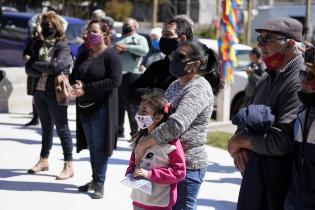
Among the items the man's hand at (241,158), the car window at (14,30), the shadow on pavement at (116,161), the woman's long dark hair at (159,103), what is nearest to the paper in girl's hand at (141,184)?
the woman's long dark hair at (159,103)

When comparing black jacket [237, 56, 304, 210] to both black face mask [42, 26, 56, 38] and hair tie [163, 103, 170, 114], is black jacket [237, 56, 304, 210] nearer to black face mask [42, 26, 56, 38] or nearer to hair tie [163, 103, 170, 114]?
hair tie [163, 103, 170, 114]

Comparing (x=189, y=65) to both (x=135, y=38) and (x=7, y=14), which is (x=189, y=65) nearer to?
(x=135, y=38)

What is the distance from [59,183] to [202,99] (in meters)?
3.16

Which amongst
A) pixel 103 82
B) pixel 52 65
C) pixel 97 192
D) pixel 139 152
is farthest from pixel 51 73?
pixel 139 152

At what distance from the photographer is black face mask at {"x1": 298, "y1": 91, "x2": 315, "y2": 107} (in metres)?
2.81

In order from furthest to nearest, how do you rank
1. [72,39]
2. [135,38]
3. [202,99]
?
[72,39]
[135,38]
[202,99]

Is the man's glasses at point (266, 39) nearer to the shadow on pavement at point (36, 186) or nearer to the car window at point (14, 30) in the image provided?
the shadow on pavement at point (36, 186)

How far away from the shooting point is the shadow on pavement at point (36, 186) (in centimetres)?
604

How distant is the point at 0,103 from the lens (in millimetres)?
10320

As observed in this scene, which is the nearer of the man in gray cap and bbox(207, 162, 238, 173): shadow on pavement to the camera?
the man in gray cap

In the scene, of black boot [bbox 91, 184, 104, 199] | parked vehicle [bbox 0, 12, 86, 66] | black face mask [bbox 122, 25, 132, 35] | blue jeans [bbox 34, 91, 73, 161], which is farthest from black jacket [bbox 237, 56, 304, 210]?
parked vehicle [bbox 0, 12, 86, 66]

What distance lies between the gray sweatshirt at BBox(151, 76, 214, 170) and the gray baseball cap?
22.8 inches

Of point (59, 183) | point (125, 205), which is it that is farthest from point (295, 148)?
point (59, 183)

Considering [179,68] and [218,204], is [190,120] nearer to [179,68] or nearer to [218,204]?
[179,68]
